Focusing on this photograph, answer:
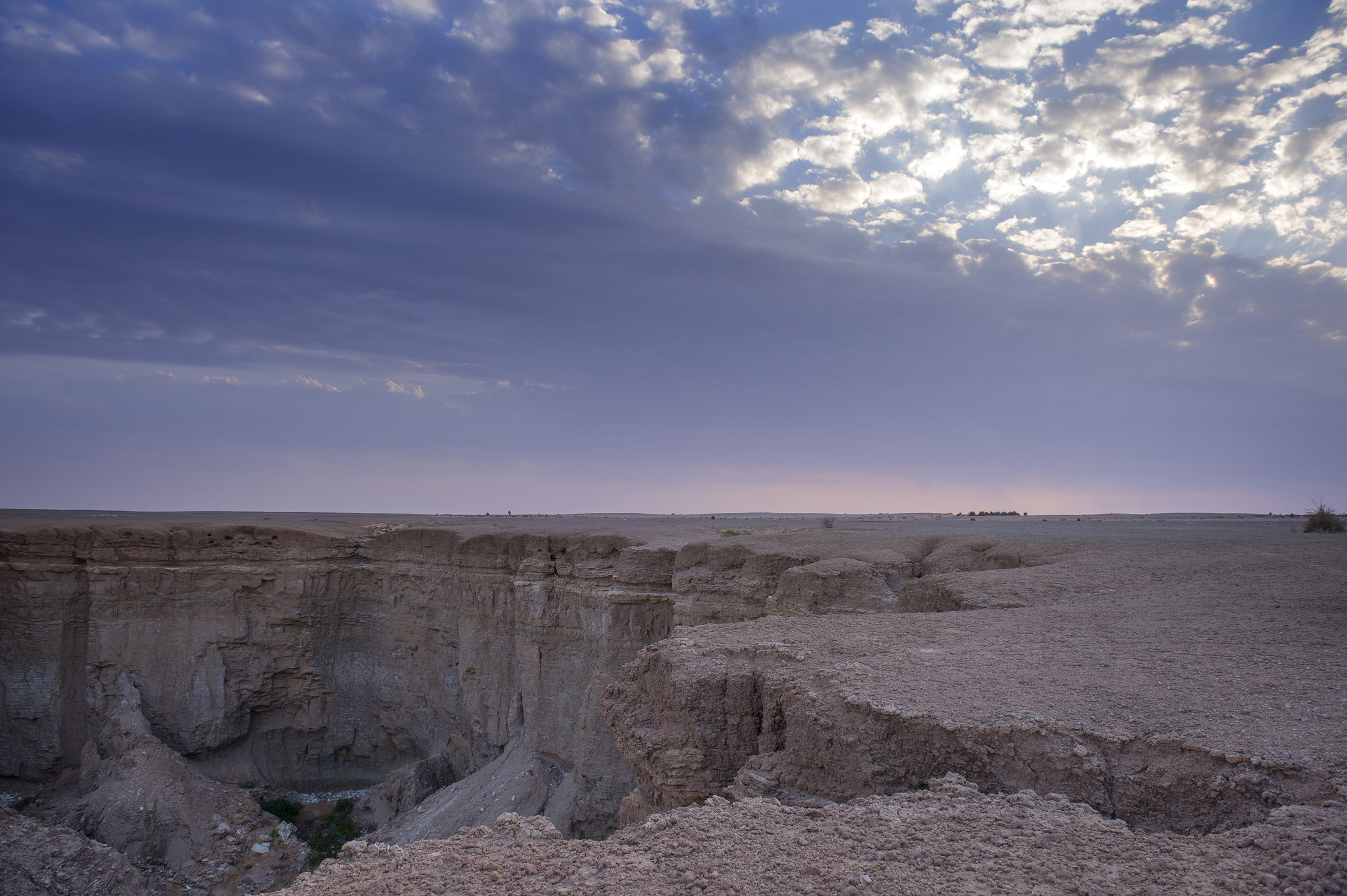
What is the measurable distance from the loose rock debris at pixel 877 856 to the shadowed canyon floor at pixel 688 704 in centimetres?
2

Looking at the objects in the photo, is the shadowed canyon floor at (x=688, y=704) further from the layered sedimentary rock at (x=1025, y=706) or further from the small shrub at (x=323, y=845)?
the small shrub at (x=323, y=845)

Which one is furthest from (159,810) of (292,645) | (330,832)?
(292,645)

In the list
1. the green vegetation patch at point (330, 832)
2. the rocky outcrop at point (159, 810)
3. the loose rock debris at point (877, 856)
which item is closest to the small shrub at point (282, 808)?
the green vegetation patch at point (330, 832)

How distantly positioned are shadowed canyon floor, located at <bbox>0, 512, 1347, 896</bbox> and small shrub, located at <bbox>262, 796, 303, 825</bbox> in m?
1.29

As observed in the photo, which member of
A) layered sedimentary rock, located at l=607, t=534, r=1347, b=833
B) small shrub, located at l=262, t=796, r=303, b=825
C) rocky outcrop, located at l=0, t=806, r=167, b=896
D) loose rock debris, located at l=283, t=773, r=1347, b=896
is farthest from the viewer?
small shrub, located at l=262, t=796, r=303, b=825

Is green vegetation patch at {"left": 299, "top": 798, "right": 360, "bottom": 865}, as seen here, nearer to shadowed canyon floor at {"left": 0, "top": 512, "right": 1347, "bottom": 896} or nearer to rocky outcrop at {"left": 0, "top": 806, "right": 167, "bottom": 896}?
shadowed canyon floor at {"left": 0, "top": 512, "right": 1347, "bottom": 896}

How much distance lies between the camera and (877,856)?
279 cm

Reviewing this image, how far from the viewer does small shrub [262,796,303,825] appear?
17.8 metres

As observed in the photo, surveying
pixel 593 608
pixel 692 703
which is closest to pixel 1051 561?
pixel 692 703

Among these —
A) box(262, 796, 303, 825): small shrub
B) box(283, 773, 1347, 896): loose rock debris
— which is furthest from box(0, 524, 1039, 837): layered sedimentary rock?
box(283, 773, 1347, 896): loose rock debris

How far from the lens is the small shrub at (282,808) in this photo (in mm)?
17766

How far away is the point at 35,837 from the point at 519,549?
10251 mm

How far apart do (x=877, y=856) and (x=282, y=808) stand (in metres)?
20.4

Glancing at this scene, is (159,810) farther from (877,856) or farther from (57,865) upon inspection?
(877,856)
